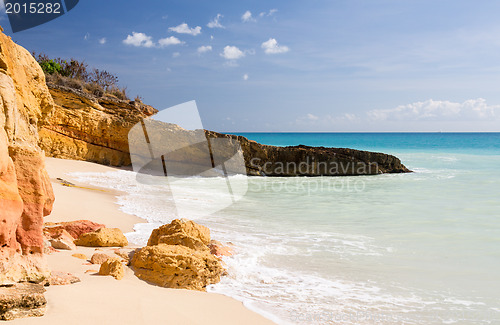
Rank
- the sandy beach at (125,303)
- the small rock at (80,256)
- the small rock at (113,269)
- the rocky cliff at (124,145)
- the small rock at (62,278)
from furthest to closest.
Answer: the rocky cliff at (124,145)
the small rock at (80,256)
the small rock at (113,269)
the small rock at (62,278)
the sandy beach at (125,303)

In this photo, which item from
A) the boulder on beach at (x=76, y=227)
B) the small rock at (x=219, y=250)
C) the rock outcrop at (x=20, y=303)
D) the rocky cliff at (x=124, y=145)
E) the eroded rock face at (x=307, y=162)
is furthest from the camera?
the eroded rock face at (x=307, y=162)

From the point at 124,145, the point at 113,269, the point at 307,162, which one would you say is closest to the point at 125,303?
the point at 113,269

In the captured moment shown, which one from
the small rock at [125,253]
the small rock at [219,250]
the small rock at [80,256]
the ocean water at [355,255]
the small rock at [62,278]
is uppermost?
the small rock at [62,278]

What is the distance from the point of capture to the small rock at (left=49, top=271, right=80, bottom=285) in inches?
123

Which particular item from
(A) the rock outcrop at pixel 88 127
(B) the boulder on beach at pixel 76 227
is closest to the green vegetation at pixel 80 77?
(A) the rock outcrop at pixel 88 127

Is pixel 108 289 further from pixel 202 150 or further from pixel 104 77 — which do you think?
pixel 104 77

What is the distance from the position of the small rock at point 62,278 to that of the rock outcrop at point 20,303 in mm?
485

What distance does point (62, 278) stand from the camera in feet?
10.6

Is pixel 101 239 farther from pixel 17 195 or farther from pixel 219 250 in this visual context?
pixel 17 195

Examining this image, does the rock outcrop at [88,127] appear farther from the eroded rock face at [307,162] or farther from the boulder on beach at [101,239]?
the boulder on beach at [101,239]

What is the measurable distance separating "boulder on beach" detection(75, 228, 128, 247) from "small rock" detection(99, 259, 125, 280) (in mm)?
1310

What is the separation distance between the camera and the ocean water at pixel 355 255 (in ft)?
12.4

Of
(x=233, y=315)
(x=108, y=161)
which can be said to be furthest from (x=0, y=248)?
(x=108, y=161)

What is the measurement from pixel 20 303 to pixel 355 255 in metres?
4.30
